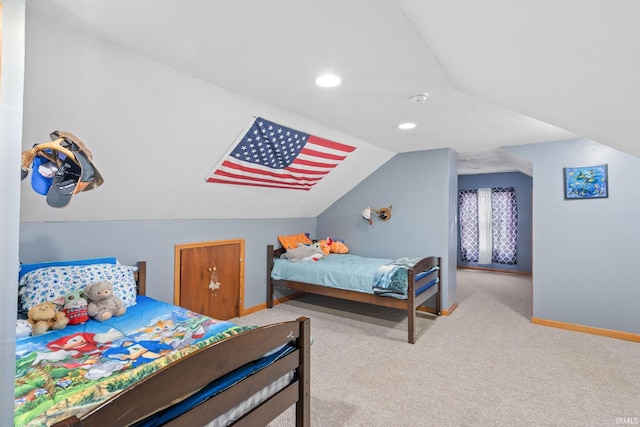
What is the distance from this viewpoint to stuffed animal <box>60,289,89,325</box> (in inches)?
80.1

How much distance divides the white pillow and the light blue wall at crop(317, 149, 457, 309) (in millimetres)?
3125

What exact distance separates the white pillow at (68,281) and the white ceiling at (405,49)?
5.30ft

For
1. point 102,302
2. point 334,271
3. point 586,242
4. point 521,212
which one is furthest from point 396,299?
point 521,212

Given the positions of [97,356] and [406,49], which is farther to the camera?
[406,49]

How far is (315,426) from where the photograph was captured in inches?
77.1

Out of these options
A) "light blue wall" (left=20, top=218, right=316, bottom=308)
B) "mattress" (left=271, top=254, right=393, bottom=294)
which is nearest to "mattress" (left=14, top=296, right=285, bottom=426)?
"light blue wall" (left=20, top=218, right=316, bottom=308)

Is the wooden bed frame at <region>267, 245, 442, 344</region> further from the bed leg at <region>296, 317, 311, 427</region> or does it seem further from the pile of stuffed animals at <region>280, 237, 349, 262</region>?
the bed leg at <region>296, 317, 311, 427</region>

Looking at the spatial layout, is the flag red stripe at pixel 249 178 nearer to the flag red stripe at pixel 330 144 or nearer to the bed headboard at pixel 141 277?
the flag red stripe at pixel 330 144

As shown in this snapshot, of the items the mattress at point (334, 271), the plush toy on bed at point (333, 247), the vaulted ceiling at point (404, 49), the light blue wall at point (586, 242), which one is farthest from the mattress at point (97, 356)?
the light blue wall at point (586, 242)

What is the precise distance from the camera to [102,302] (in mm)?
2170

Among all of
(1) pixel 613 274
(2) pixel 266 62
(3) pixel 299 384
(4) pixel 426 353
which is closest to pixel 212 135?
(2) pixel 266 62

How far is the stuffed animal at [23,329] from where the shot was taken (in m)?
1.78

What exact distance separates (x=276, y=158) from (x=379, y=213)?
6.41ft

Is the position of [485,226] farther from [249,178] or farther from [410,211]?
[249,178]
